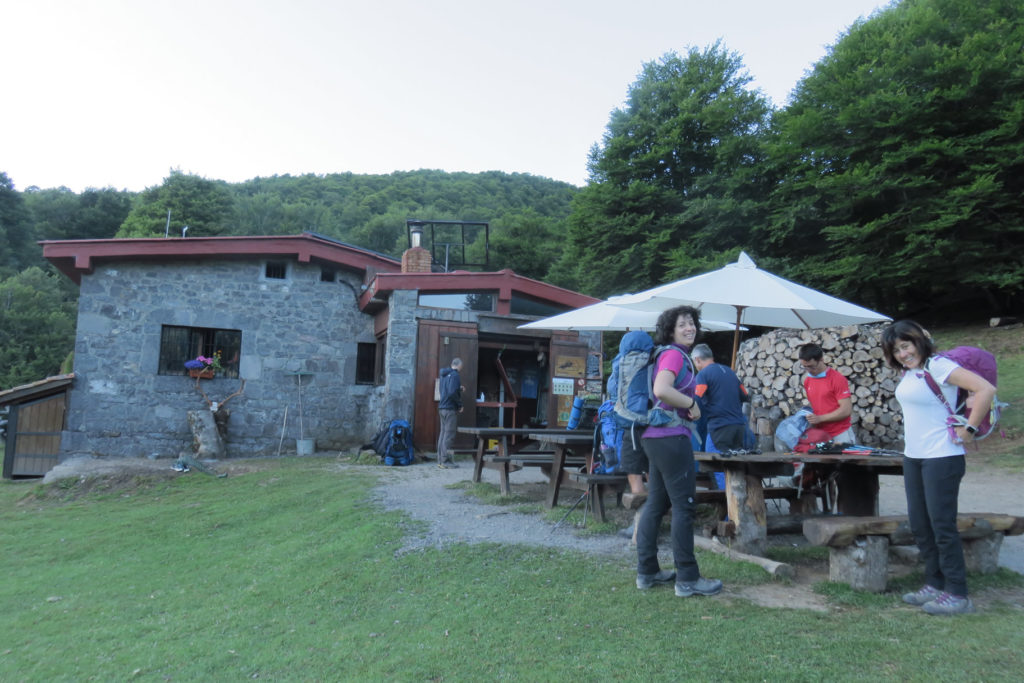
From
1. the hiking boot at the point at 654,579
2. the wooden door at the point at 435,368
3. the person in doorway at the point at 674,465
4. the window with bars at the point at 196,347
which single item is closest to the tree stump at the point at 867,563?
the person in doorway at the point at 674,465

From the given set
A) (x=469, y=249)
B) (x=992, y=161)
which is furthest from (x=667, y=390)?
(x=469, y=249)

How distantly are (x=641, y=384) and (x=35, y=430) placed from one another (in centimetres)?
1253

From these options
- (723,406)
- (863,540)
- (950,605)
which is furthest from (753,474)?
(950,605)

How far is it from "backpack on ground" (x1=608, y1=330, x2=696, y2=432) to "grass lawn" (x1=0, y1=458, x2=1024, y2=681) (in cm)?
99

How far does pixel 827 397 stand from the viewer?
5496mm

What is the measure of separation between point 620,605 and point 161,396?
1127 centimetres

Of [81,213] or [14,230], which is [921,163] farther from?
[14,230]

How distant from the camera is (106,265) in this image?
12359 millimetres

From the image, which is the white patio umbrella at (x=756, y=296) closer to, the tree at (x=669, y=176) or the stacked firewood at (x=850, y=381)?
the stacked firewood at (x=850, y=381)

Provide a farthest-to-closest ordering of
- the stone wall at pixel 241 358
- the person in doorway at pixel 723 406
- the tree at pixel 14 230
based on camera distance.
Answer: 1. the tree at pixel 14 230
2. the stone wall at pixel 241 358
3. the person in doorway at pixel 723 406

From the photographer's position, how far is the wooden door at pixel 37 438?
1212 centimetres

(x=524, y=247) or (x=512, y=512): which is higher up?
(x=524, y=247)

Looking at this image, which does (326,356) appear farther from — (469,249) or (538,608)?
(469,249)

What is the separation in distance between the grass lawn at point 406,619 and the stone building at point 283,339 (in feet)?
18.1
